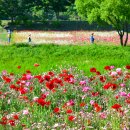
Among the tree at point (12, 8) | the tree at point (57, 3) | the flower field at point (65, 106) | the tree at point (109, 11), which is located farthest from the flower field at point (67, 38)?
the flower field at point (65, 106)

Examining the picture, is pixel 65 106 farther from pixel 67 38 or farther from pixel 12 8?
pixel 12 8

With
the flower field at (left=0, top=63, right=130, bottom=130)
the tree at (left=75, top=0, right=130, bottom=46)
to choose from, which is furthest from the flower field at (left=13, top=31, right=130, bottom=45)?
the flower field at (left=0, top=63, right=130, bottom=130)

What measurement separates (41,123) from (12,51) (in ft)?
54.7

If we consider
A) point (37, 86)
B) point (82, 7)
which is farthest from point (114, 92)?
point (82, 7)

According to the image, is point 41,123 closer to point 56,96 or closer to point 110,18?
point 56,96

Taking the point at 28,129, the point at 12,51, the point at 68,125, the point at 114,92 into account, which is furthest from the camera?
the point at 12,51

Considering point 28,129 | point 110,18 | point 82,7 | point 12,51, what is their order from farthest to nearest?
point 82,7
point 110,18
point 12,51
point 28,129

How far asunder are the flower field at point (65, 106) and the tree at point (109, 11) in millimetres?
20454

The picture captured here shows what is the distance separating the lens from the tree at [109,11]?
1195 inches

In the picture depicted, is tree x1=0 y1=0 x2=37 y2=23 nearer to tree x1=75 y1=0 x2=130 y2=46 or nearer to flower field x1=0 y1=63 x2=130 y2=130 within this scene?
tree x1=75 y1=0 x2=130 y2=46

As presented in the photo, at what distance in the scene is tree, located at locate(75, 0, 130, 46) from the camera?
1195 inches

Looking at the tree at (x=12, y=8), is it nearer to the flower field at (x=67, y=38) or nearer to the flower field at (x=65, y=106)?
the flower field at (x=67, y=38)

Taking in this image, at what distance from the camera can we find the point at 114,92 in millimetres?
→ 8539

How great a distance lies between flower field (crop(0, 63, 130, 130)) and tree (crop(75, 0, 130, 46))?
20.5 metres
